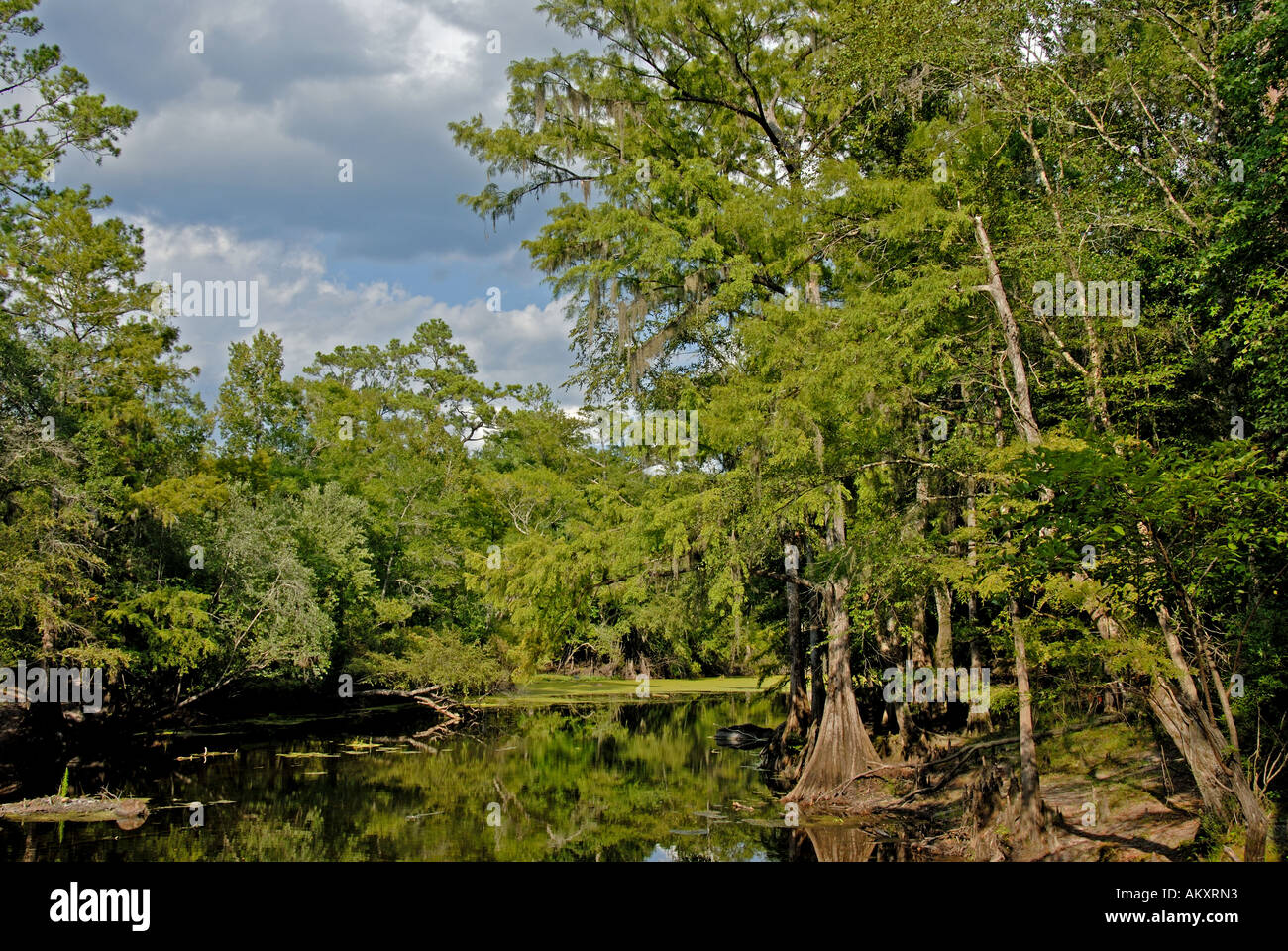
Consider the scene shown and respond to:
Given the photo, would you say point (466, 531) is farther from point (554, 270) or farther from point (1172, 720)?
point (1172, 720)

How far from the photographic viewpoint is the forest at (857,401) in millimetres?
9281

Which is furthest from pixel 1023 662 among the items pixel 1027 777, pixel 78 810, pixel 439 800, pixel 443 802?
pixel 78 810

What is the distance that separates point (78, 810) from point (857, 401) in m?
15.2

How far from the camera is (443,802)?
1739 cm

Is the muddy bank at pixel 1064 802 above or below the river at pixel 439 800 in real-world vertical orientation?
above

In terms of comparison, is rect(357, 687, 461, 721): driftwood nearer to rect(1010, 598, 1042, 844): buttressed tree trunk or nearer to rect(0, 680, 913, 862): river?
rect(0, 680, 913, 862): river

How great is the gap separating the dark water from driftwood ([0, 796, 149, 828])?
0.23m

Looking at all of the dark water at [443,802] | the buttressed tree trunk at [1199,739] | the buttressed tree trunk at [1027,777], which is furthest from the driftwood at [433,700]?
→ the buttressed tree trunk at [1199,739]

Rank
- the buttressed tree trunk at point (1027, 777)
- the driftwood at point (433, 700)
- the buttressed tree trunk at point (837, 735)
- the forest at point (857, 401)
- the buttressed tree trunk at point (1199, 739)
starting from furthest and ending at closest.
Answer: the driftwood at point (433, 700) → the buttressed tree trunk at point (837, 735) → the buttressed tree trunk at point (1027, 777) → the forest at point (857, 401) → the buttressed tree trunk at point (1199, 739)

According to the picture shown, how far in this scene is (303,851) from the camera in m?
13.5

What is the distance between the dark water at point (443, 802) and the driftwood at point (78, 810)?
23cm

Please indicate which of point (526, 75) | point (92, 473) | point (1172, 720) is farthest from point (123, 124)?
point (1172, 720)

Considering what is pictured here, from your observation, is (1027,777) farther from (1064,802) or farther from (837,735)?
(837,735)

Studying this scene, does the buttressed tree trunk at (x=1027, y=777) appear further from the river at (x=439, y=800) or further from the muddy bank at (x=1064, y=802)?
the river at (x=439, y=800)
